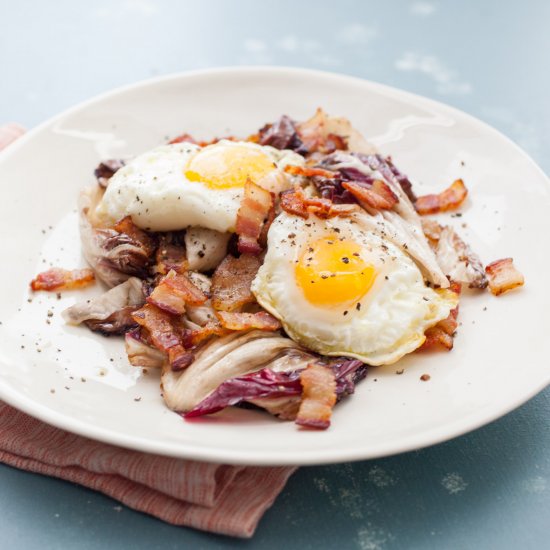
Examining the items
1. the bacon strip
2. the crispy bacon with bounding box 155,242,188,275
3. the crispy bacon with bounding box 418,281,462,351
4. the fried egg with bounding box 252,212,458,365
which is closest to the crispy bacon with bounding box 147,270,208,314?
the bacon strip

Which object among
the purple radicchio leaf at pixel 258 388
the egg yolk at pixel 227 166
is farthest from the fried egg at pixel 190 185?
the purple radicchio leaf at pixel 258 388

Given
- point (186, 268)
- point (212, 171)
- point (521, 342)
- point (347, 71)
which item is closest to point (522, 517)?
point (521, 342)

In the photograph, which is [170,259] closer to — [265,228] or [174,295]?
[174,295]

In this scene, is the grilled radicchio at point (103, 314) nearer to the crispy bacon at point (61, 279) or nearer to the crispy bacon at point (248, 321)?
the crispy bacon at point (61, 279)

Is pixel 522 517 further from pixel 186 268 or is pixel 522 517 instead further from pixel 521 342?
pixel 186 268

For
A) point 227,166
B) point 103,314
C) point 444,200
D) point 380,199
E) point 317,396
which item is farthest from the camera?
point 444,200

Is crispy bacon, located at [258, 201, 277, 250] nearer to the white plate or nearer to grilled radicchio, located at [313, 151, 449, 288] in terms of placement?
grilled radicchio, located at [313, 151, 449, 288]

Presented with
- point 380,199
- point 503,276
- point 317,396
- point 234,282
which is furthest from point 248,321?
point 503,276
